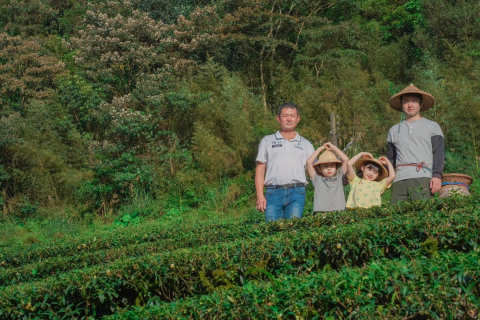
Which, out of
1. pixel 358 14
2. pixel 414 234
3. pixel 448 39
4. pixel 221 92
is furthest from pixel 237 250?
pixel 358 14

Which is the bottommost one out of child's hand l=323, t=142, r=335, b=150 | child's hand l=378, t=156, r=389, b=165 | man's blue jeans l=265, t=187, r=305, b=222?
man's blue jeans l=265, t=187, r=305, b=222

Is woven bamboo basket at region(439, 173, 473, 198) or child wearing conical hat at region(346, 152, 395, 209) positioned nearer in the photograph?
child wearing conical hat at region(346, 152, 395, 209)

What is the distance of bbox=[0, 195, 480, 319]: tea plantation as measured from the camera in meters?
2.06

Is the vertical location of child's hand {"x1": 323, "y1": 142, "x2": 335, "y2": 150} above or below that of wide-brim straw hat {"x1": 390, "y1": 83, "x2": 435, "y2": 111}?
below

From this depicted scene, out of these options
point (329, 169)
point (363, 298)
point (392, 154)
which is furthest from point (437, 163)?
point (363, 298)

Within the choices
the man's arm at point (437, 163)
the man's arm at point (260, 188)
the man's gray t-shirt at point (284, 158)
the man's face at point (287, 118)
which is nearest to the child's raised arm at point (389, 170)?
the man's arm at point (437, 163)

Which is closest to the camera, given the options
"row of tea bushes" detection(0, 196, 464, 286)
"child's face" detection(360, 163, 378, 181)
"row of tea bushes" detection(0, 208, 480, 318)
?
"row of tea bushes" detection(0, 208, 480, 318)

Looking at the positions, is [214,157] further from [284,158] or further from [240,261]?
[240,261]

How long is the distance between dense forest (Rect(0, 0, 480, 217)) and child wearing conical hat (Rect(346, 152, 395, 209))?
12.3 feet

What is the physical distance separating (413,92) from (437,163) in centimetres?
79

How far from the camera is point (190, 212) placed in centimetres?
886

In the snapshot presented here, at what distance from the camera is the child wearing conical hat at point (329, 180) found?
15.5ft

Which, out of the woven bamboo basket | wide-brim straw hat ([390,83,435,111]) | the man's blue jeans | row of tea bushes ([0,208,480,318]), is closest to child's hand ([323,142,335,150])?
the man's blue jeans

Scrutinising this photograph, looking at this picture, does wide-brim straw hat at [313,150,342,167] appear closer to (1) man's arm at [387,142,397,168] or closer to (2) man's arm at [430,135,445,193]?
(1) man's arm at [387,142,397,168]
